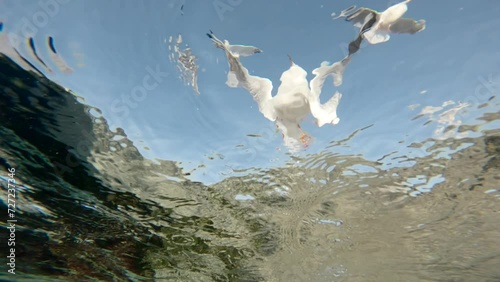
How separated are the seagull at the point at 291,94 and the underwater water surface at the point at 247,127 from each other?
1.1 inches

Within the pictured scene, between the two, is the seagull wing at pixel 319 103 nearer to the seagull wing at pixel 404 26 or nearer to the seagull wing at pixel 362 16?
the seagull wing at pixel 362 16

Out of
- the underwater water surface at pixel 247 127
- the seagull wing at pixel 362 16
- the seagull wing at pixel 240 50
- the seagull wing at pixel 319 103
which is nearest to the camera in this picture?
the seagull wing at pixel 362 16

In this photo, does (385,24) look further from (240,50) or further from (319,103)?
(240,50)

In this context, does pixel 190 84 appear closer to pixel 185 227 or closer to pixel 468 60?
pixel 468 60

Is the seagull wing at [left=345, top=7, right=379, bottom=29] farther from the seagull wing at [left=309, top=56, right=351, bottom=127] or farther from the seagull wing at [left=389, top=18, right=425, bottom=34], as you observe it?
the seagull wing at [left=309, top=56, right=351, bottom=127]

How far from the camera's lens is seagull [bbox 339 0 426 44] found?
391 centimetres

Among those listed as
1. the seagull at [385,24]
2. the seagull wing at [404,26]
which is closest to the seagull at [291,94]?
the seagull at [385,24]

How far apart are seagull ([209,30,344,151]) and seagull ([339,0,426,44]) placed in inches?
32.6

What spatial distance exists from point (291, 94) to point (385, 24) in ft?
5.29

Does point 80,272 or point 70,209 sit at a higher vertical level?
point 70,209

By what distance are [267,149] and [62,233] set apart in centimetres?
966

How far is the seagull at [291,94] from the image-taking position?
4.73m

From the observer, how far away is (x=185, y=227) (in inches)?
458

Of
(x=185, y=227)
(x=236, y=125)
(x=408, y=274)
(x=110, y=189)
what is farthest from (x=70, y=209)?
(x=408, y=274)
